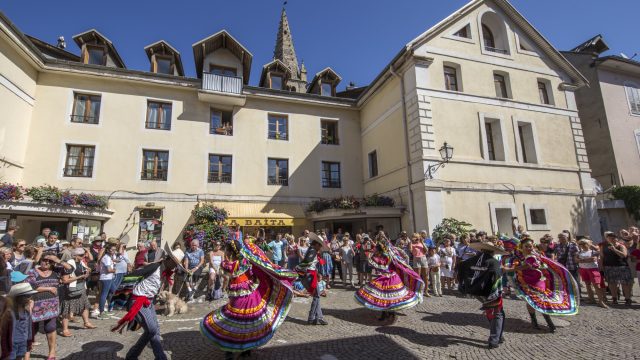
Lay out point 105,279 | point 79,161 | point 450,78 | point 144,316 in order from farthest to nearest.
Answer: point 450,78, point 79,161, point 105,279, point 144,316

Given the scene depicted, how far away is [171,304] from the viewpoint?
7.73m

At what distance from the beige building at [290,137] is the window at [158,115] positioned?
96 mm

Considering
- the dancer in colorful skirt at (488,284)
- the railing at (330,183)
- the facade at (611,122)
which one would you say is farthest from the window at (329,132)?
the facade at (611,122)

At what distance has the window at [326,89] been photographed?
68.4ft

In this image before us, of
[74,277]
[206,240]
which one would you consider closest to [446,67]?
[206,240]

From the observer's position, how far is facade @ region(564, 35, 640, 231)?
63.6ft

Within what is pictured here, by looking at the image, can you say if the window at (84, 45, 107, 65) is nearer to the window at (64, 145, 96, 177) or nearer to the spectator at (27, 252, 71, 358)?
the window at (64, 145, 96, 177)

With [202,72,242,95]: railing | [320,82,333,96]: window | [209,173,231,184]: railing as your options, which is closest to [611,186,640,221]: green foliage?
[320,82,333,96]: window

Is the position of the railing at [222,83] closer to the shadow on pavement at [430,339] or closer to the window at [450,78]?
the window at [450,78]

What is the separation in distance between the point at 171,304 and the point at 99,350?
7.65 ft

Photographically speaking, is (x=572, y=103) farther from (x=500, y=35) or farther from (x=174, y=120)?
(x=174, y=120)

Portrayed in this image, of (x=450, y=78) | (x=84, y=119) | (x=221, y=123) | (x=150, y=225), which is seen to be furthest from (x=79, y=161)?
(x=450, y=78)

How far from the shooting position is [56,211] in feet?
41.5

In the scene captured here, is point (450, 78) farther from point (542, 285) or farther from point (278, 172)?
point (542, 285)
